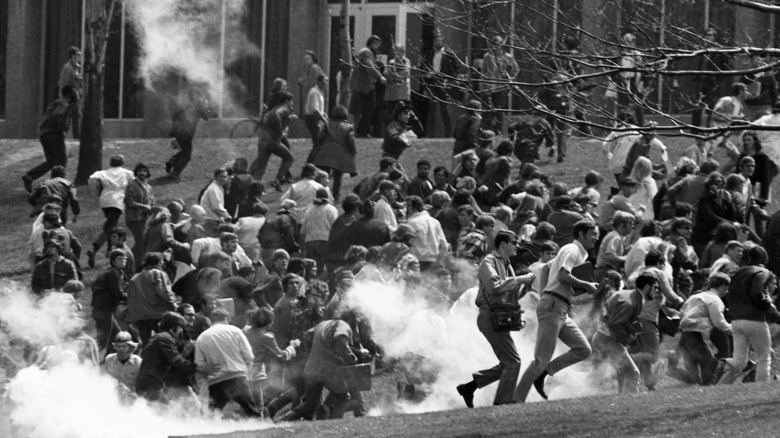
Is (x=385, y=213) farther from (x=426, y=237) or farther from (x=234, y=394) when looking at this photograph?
(x=234, y=394)

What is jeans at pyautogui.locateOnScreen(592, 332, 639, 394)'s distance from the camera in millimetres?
16078

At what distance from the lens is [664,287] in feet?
54.7

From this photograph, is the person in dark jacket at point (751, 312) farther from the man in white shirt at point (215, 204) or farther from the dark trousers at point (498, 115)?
the dark trousers at point (498, 115)

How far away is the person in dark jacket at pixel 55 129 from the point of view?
80.8 ft

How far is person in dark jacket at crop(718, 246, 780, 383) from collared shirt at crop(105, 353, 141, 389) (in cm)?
582

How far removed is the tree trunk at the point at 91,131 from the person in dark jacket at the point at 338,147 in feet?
14.0

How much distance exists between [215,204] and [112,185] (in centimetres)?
174

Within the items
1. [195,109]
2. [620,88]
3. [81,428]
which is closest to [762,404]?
[620,88]

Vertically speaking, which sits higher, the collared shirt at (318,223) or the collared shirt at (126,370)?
the collared shirt at (318,223)

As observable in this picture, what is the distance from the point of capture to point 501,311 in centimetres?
1470

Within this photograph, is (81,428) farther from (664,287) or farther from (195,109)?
(195,109)

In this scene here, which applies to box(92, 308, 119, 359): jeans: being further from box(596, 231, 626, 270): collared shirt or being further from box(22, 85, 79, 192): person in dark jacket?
box(22, 85, 79, 192): person in dark jacket

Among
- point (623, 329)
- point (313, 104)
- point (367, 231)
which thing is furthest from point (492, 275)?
point (313, 104)

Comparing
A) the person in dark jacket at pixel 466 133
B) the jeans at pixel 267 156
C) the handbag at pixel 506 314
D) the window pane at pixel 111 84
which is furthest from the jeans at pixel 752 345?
the window pane at pixel 111 84
